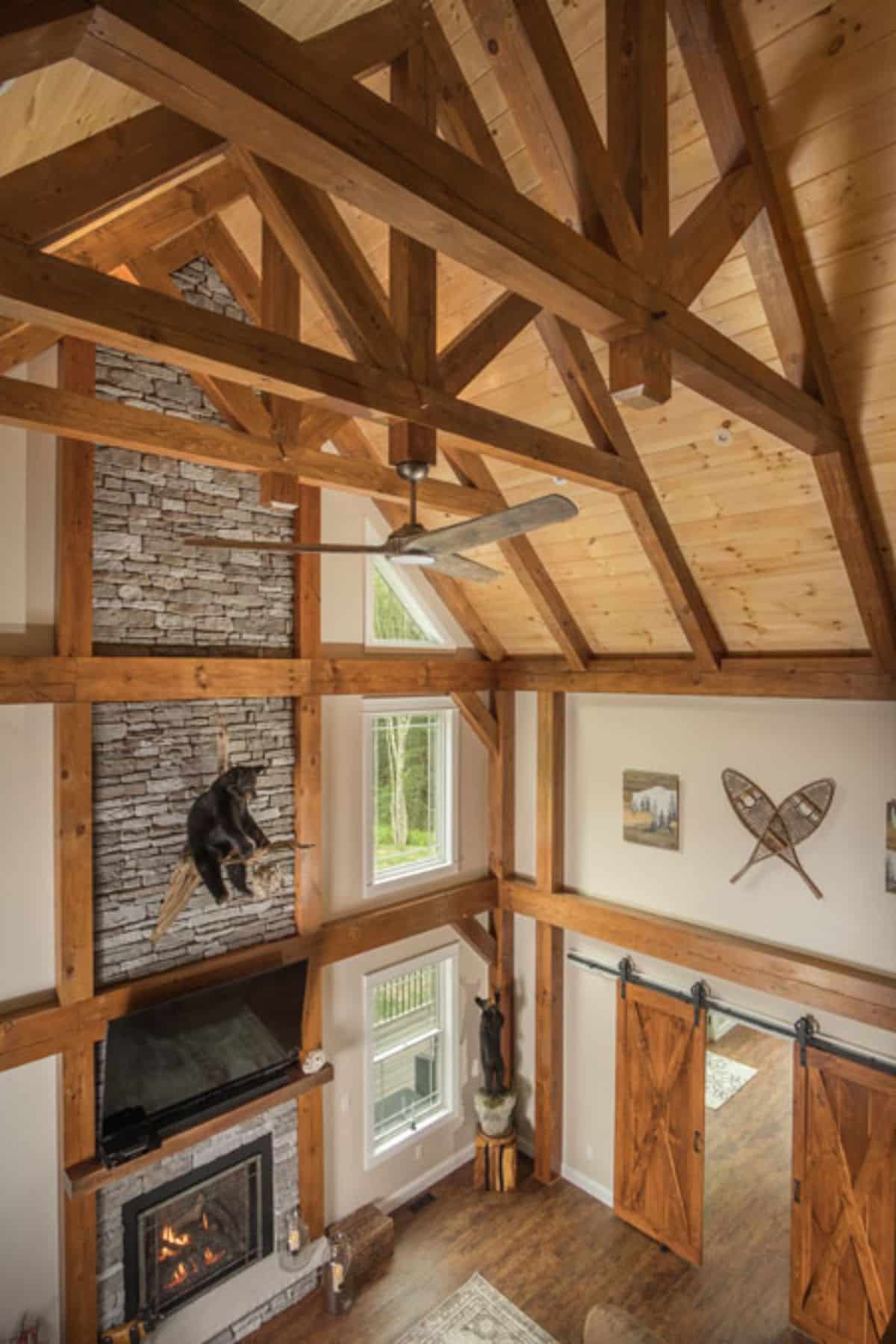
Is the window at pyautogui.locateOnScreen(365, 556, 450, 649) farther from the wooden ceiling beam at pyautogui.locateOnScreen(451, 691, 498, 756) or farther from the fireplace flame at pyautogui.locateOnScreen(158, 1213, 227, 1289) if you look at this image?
the fireplace flame at pyautogui.locateOnScreen(158, 1213, 227, 1289)

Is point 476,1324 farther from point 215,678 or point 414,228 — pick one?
point 414,228

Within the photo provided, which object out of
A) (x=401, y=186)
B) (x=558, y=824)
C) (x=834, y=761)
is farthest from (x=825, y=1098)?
(x=401, y=186)

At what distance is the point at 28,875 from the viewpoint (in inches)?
181

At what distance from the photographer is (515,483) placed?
5.43 metres

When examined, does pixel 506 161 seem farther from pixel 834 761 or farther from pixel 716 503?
pixel 834 761

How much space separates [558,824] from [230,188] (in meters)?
5.77

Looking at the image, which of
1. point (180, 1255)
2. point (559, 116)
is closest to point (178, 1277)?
point (180, 1255)

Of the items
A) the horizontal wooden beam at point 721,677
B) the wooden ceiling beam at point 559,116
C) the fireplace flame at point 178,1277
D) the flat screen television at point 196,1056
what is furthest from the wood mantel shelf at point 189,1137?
the wooden ceiling beam at point 559,116

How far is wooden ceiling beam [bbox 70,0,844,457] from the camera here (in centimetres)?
140

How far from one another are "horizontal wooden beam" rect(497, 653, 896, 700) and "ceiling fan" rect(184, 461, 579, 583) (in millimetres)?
2896

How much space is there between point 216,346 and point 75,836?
346cm

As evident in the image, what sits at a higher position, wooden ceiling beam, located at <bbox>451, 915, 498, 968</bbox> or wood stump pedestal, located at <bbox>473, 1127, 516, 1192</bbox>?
wooden ceiling beam, located at <bbox>451, 915, 498, 968</bbox>

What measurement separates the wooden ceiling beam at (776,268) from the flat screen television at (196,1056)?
488 cm

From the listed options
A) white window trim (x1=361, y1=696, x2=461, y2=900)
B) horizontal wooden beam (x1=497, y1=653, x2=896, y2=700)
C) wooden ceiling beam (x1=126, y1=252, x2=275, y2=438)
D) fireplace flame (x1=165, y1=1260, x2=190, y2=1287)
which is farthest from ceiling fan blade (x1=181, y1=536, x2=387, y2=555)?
fireplace flame (x1=165, y1=1260, x2=190, y2=1287)
